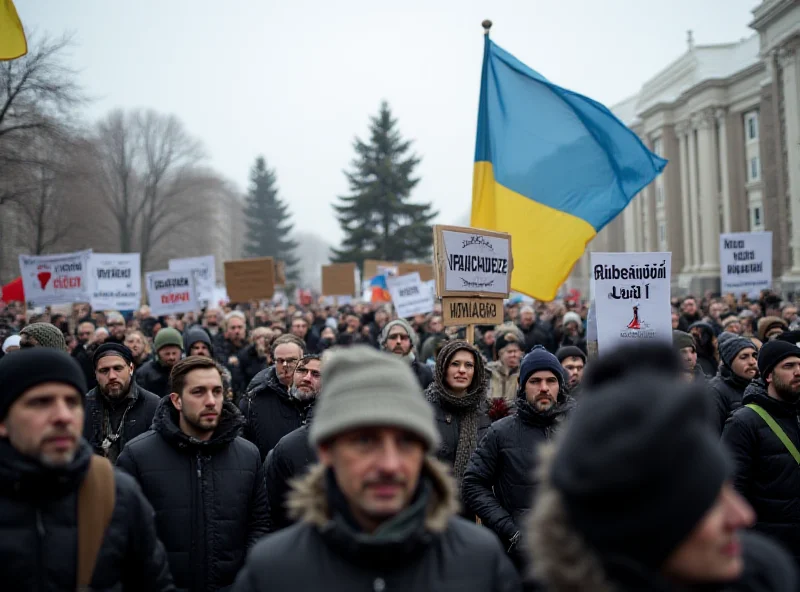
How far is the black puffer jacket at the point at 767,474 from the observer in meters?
4.81

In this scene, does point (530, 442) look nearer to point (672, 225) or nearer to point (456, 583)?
point (456, 583)

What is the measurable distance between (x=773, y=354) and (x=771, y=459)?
698mm

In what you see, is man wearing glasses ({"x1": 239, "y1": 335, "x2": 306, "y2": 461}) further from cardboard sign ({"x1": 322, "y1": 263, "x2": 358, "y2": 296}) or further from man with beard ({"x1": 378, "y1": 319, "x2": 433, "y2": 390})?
cardboard sign ({"x1": 322, "y1": 263, "x2": 358, "y2": 296})

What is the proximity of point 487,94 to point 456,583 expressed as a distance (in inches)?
288

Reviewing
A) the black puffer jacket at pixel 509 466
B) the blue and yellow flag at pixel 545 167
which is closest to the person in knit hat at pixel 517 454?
the black puffer jacket at pixel 509 466

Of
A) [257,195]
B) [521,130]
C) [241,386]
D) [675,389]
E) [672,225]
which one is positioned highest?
[257,195]

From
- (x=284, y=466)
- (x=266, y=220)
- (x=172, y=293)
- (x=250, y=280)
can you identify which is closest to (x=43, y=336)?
(x=284, y=466)

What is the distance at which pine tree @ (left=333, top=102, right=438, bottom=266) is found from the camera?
59312 millimetres

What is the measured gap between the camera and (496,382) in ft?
28.7

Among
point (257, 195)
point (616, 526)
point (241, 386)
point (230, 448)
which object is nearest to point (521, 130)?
point (241, 386)

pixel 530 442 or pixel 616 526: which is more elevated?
pixel 616 526

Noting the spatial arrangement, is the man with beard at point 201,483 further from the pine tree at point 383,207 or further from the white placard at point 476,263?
the pine tree at point 383,207

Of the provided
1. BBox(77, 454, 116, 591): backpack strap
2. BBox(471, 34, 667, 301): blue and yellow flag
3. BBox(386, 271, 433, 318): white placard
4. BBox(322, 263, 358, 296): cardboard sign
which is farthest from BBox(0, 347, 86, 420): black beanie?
BBox(322, 263, 358, 296): cardboard sign

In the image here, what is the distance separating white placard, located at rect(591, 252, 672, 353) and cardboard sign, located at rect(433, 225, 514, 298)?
0.98m
